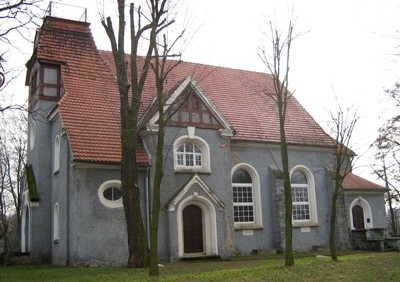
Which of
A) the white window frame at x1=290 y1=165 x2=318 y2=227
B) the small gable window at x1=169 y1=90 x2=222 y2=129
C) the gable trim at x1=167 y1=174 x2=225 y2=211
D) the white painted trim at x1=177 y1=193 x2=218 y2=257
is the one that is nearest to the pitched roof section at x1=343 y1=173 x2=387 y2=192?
the white window frame at x1=290 y1=165 x2=318 y2=227

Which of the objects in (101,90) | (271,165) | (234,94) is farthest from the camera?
(234,94)

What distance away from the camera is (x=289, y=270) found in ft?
48.6

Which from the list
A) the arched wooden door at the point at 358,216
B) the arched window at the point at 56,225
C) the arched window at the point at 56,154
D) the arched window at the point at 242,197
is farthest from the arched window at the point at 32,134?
the arched wooden door at the point at 358,216

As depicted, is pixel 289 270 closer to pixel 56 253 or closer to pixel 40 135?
pixel 56 253

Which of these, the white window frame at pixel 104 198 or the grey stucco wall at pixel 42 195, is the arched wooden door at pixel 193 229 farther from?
the grey stucco wall at pixel 42 195

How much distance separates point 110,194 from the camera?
20562 millimetres

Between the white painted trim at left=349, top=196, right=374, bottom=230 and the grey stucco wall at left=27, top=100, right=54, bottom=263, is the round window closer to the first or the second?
the grey stucco wall at left=27, top=100, right=54, bottom=263

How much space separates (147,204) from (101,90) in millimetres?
6326

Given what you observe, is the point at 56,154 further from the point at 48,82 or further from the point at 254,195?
the point at 254,195

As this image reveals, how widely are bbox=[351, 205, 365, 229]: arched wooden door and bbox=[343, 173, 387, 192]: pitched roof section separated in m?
1.26

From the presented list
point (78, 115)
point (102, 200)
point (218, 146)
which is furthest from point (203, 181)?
point (78, 115)

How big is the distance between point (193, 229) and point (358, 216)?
41.5 ft

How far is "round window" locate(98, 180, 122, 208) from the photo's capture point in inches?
797

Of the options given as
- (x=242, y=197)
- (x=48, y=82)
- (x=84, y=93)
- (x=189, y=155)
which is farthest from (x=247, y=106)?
(x=48, y=82)
